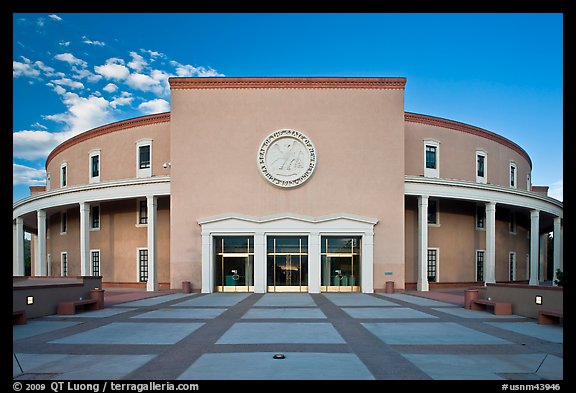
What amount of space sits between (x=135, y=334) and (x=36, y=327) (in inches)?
165

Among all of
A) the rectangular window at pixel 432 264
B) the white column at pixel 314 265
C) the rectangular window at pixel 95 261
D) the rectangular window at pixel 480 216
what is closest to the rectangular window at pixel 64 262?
the rectangular window at pixel 95 261

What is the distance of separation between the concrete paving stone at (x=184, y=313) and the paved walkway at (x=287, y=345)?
0.15ft

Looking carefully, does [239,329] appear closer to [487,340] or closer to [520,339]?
[487,340]

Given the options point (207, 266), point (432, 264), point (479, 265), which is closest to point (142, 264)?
point (207, 266)

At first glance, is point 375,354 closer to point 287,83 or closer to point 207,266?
point 207,266

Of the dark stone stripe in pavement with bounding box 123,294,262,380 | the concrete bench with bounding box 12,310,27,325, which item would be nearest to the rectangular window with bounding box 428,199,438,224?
the dark stone stripe in pavement with bounding box 123,294,262,380

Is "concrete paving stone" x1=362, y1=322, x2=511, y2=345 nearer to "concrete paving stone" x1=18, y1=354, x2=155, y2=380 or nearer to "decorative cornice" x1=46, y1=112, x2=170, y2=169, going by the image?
"concrete paving stone" x1=18, y1=354, x2=155, y2=380

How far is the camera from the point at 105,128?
118ft

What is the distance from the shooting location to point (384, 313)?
17.6 metres

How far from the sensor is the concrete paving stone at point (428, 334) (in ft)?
38.1

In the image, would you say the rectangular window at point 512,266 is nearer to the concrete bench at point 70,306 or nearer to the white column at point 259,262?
the white column at point 259,262
